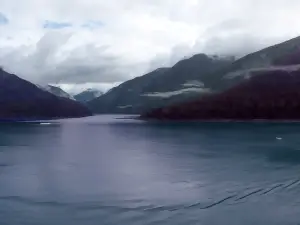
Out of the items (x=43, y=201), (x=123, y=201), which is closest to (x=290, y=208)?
(x=123, y=201)

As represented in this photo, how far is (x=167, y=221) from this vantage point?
25.8 metres

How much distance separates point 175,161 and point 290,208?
87.3 feet

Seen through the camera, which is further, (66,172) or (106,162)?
(106,162)

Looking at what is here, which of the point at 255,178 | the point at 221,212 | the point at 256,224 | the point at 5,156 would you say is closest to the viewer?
the point at 256,224

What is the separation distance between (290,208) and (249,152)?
3891 cm

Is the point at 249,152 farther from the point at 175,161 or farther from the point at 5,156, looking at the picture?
the point at 5,156

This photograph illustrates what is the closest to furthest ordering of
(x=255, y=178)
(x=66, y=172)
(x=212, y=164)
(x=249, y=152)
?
(x=255, y=178), (x=66, y=172), (x=212, y=164), (x=249, y=152)

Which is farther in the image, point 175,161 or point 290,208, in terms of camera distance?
point 175,161

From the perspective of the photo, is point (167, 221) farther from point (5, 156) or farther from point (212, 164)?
point (5, 156)

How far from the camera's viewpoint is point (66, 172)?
45.3 meters

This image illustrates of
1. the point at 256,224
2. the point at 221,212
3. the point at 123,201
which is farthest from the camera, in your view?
the point at 123,201

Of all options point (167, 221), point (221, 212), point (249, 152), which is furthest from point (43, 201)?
point (249, 152)

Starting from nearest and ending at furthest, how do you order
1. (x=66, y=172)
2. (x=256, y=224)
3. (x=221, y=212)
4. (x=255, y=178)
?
(x=256, y=224), (x=221, y=212), (x=255, y=178), (x=66, y=172)

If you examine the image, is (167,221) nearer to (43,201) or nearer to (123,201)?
(123,201)
